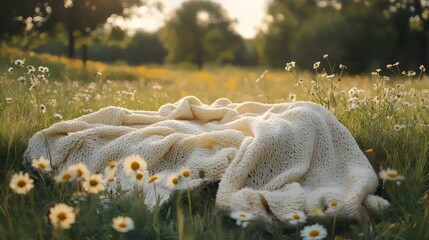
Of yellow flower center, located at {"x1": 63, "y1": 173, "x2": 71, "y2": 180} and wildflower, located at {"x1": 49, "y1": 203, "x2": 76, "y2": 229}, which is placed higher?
yellow flower center, located at {"x1": 63, "y1": 173, "x2": 71, "y2": 180}

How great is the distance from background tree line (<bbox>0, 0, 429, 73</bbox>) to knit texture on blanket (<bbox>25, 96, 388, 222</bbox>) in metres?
8.74

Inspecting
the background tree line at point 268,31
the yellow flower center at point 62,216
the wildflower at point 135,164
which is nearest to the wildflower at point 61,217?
the yellow flower center at point 62,216

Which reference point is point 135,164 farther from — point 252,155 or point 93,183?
point 252,155

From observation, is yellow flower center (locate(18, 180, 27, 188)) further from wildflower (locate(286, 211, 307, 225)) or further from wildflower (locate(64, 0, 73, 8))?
wildflower (locate(64, 0, 73, 8))

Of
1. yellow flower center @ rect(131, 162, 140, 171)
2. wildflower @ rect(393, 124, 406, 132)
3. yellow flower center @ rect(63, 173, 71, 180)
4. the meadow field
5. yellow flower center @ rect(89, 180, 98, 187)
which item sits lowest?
the meadow field

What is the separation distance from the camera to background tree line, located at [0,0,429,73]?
1669cm

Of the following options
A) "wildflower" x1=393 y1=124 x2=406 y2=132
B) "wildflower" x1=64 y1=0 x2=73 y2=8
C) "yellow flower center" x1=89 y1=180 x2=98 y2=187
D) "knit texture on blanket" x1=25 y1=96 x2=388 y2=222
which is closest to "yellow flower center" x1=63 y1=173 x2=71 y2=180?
"yellow flower center" x1=89 y1=180 x2=98 y2=187

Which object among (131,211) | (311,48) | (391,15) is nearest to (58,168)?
(131,211)

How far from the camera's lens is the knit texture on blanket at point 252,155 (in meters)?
2.70

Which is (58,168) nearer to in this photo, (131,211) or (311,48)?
(131,211)

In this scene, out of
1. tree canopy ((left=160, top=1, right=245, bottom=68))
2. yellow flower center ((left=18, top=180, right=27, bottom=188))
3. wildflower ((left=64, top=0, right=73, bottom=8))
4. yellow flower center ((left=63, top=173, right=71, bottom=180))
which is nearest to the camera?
yellow flower center ((left=18, top=180, right=27, bottom=188))

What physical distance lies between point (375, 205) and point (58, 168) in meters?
1.92

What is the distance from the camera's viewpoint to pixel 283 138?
3.09m

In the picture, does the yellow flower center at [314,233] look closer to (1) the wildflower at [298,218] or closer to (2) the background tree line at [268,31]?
(1) the wildflower at [298,218]
